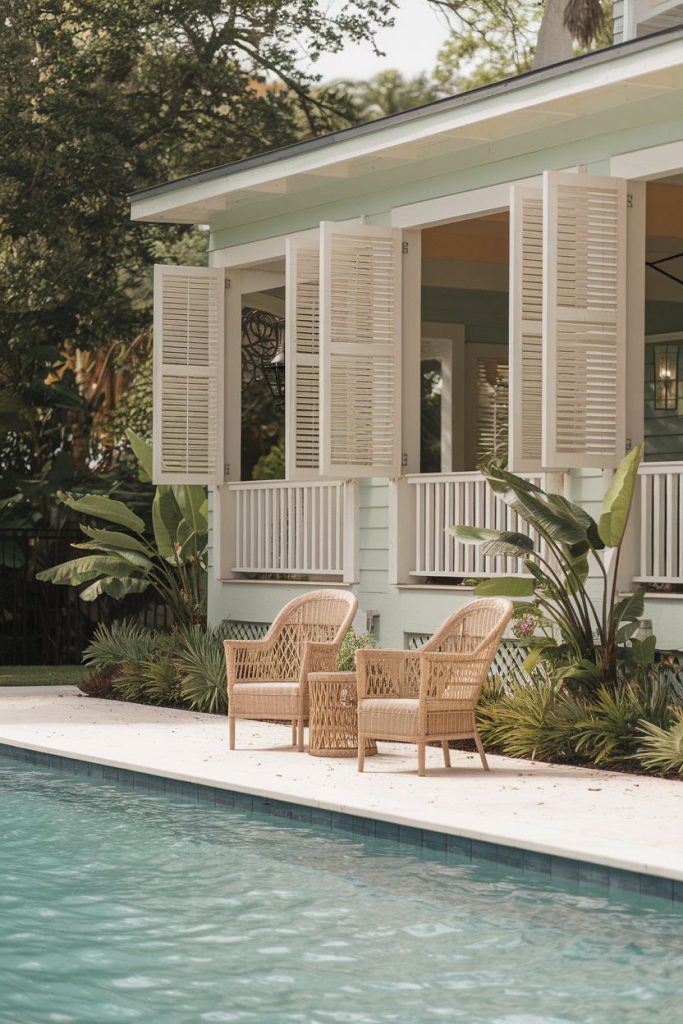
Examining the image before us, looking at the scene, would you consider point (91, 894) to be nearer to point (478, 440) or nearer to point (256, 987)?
point (256, 987)

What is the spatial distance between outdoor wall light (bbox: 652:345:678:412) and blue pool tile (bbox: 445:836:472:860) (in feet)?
28.6

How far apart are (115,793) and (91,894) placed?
2414 millimetres

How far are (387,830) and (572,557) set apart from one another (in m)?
2.67

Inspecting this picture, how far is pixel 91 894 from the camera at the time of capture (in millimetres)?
6668

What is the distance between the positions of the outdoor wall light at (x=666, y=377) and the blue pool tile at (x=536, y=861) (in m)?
9.01

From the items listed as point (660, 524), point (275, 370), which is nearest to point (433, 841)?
point (660, 524)

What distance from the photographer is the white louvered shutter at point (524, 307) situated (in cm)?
1049

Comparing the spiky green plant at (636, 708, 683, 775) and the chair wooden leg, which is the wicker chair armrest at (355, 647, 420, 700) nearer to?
the chair wooden leg

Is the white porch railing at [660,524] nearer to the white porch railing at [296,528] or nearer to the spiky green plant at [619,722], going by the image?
the spiky green plant at [619,722]

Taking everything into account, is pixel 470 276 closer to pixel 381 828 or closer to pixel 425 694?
pixel 425 694

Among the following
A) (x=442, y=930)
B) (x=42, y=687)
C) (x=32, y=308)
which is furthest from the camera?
(x=32, y=308)

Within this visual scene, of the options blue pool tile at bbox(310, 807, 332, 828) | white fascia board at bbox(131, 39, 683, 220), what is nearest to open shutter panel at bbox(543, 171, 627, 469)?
white fascia board at bbox(131, 39, 683, 220)

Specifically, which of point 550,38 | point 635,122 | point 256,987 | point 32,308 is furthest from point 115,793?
point 550,38

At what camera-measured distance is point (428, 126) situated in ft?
36.2
